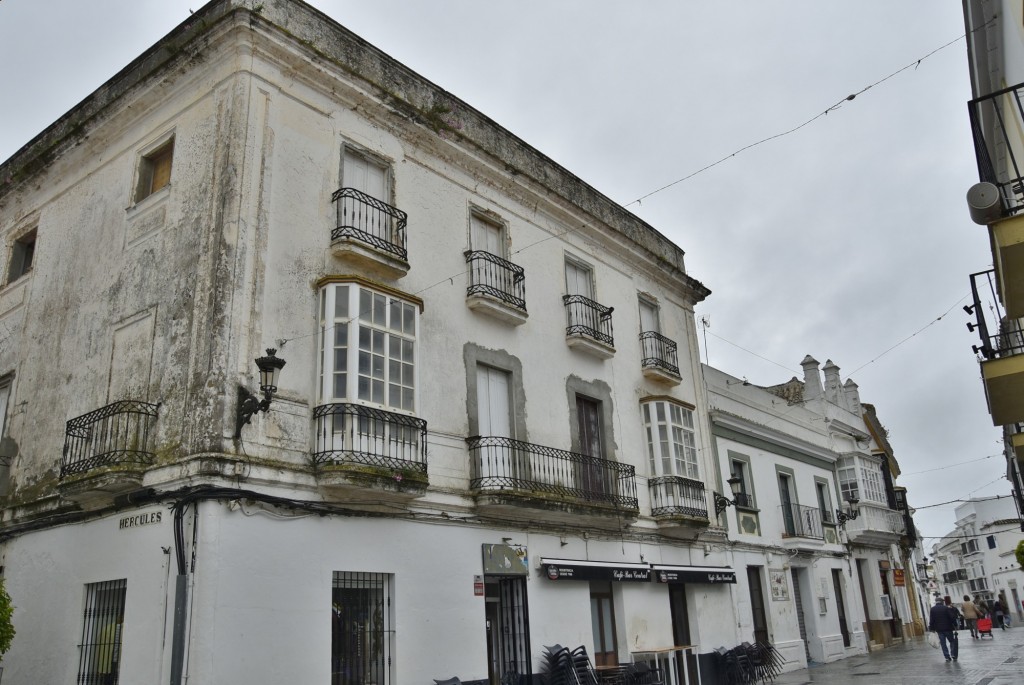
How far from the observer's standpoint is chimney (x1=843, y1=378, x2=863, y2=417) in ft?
96.1

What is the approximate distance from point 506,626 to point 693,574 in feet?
16.6

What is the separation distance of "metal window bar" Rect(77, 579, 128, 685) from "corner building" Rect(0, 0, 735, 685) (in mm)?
34

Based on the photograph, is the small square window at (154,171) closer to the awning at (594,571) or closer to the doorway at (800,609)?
the awning at (594,571)

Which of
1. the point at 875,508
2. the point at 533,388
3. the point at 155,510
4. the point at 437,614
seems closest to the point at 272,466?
the point at 155,510

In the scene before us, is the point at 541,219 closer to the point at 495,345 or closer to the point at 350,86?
the point at 495,345

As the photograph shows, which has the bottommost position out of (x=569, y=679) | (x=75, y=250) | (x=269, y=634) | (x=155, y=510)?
(x=569, y=679)

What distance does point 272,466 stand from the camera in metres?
9.35

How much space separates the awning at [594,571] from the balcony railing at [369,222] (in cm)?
541

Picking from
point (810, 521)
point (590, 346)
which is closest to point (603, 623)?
point (590, 346)

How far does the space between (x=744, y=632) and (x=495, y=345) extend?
9.31 metres

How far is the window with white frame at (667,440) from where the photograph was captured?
1606 cm

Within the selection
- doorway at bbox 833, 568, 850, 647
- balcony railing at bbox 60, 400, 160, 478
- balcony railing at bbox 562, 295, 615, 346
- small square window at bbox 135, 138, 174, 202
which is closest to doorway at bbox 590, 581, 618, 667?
balcony railing at bbox 562, 295, 615, 346

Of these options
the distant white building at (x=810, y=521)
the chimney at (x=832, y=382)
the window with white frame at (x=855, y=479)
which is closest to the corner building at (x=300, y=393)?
the distant white building at (x=810, y=521)

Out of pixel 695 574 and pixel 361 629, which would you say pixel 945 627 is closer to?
pixel 695 574
